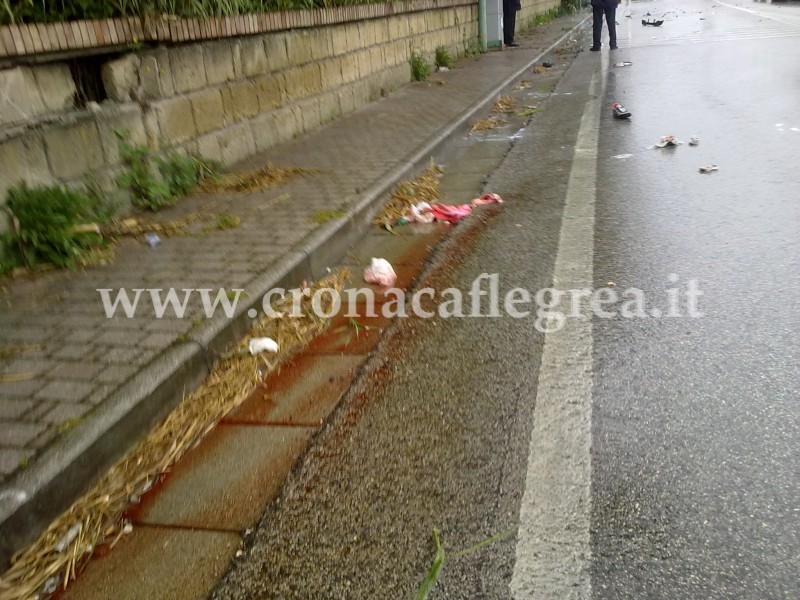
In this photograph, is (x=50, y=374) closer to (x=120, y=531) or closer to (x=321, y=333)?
(x=120, y=531)

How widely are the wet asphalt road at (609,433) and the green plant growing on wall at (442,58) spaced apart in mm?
8453

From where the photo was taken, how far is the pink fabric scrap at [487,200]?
18.4 feet

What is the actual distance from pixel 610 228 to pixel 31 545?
3.84 m

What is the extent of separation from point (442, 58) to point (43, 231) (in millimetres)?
10142

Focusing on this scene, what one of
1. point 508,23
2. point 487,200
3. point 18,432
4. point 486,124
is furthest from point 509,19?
point 18,432

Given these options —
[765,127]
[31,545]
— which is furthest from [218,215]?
[765,127]

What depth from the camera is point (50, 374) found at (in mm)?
2908

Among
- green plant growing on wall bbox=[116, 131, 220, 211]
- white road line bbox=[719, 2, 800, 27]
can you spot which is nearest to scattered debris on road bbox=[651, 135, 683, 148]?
green plant growing on wall bbox=[116, 131, 220, 211]

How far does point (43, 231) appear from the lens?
13.4 ft

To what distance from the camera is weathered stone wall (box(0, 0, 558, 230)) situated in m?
4.19

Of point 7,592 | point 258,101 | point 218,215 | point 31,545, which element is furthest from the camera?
point 258,101

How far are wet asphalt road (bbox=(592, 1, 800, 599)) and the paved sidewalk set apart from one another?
174cm

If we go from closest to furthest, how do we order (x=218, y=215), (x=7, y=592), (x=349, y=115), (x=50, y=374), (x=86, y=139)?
1. (x=7, y=592)
2. (x=50, y=374)
3. (x=86, y=139)
4. (x=218, y=215)
5. (x=349, y=115)

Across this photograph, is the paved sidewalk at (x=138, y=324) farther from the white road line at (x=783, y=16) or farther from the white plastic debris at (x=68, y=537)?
the white road line at (x=783, y=16)
